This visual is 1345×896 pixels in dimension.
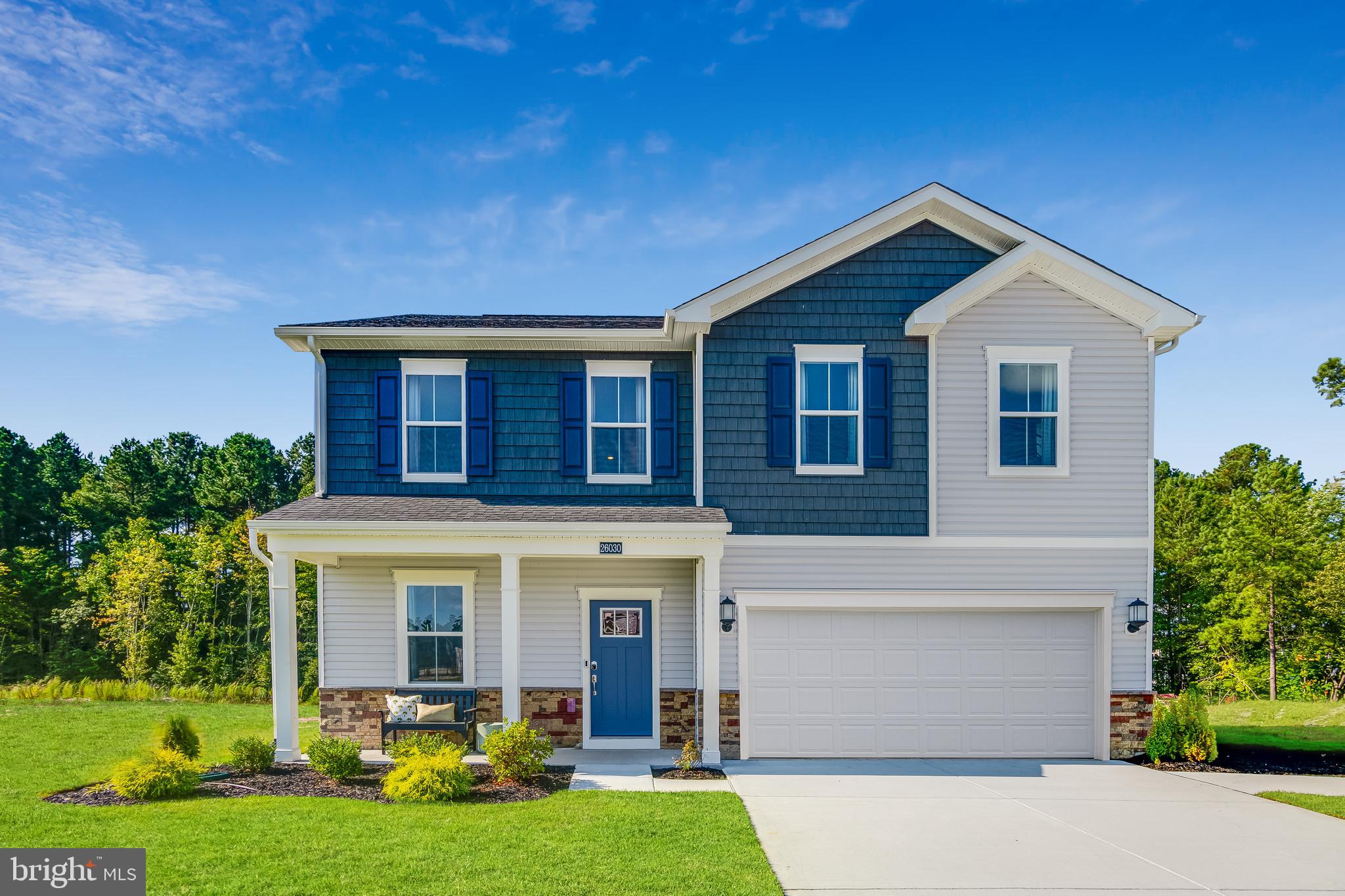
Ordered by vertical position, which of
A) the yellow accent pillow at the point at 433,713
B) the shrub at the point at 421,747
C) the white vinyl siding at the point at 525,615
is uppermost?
the white vinyl siding at the point at 525,615

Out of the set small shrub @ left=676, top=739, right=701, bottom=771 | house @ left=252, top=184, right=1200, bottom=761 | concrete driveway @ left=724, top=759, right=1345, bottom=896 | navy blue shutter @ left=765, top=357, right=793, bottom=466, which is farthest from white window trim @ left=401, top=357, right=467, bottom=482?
concrete driveway @ left=724, top=759, right=1345, bottom=896

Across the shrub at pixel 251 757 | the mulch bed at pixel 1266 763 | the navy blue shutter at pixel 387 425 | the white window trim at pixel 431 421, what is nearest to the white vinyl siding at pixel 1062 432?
the mulch bed at pixel 1266 763

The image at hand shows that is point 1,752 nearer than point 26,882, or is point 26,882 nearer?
point 26,882

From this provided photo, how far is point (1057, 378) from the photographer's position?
10891 millimetres

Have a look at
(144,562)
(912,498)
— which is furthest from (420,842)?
(144,562)

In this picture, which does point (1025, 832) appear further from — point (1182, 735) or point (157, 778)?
point (157, 778)

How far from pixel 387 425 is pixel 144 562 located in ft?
55.8

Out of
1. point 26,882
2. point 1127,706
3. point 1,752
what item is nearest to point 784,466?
point 1127,706

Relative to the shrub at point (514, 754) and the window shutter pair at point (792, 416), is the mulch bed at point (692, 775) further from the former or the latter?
the window shutter pair at point (792, 416)

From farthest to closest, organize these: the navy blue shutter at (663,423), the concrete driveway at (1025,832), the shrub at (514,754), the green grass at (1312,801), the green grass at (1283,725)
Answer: the green grass at (1283,725) → the navy blue shutter at (663,423) → the shrub at (514,754) → the green grass at (1312,801) → the concrete driveway at (1025,832)

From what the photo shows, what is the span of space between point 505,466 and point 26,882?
22.6 ft

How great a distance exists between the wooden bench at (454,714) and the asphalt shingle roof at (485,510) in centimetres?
273

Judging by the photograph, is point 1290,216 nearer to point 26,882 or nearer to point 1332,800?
point 1332,800

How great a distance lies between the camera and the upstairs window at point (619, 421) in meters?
11.7
